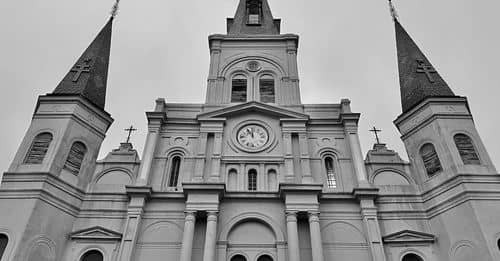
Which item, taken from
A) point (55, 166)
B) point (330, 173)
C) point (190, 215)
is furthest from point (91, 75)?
point (330, 173)

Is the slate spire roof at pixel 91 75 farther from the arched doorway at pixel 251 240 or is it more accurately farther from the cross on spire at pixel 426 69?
the cross on spire at pixel 426 69

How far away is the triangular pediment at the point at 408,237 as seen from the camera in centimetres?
1473

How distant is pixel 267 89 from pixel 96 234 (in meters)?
11.2

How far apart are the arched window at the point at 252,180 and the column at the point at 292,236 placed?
2.37 metres

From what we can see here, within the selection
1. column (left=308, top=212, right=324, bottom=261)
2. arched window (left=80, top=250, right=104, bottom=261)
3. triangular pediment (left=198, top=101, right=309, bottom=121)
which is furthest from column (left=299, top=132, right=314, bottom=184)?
arched window (left=80, top=250, right=104, bottom=261)

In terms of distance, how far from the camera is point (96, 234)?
588 inches

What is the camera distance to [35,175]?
592 inches

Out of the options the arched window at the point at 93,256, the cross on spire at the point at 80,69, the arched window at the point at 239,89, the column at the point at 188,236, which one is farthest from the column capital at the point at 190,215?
the cross on spire at the point at 80,69

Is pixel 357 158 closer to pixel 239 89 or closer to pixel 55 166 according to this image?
pixel 239 89

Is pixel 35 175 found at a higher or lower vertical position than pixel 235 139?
lower

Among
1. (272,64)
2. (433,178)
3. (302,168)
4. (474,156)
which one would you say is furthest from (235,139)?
(474,156)

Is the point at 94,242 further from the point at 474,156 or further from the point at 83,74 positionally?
the point at 474,156

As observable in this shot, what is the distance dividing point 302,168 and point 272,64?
7.42m

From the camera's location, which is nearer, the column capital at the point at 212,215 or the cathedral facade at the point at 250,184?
the cathedral facade at the point at 250,184
